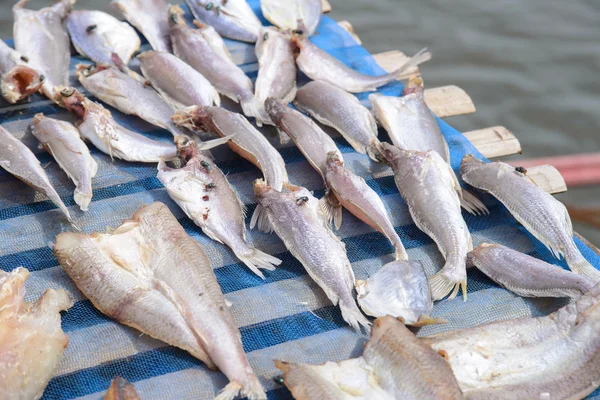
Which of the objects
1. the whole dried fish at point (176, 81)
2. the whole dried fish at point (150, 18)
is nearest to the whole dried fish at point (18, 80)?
the whole dried fish at point (176, 81)

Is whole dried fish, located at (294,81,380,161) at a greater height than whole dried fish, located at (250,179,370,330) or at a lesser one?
greater

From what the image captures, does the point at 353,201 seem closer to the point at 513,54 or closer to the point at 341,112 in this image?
the point at 341,112

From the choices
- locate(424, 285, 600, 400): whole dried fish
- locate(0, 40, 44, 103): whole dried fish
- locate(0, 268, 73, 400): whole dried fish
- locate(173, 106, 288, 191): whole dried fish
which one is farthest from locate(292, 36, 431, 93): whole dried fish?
locate(0, 268, 73, 400): whole dried fish

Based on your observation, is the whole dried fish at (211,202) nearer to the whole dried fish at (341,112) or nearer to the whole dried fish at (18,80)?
the whole dried fish at (341,112)

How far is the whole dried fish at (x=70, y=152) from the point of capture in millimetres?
→ 3211

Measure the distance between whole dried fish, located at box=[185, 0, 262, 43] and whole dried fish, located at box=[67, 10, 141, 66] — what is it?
0.58m

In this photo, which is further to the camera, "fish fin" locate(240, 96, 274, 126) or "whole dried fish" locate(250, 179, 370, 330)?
"fish fin" locate(240, 96, 274, 126)

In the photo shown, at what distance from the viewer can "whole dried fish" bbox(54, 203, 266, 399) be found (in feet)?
7.86

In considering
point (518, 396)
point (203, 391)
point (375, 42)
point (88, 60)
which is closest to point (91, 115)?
point (88, 60)

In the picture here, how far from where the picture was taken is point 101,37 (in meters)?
4.40

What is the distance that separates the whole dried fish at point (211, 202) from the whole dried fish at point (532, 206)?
4.02ft

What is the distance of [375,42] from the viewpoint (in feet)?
22.9

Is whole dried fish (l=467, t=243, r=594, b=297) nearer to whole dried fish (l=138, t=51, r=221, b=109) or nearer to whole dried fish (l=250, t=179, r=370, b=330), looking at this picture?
whole dried fish (l=250, t=179, r=370, b=330)

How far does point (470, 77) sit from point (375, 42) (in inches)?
44.6
